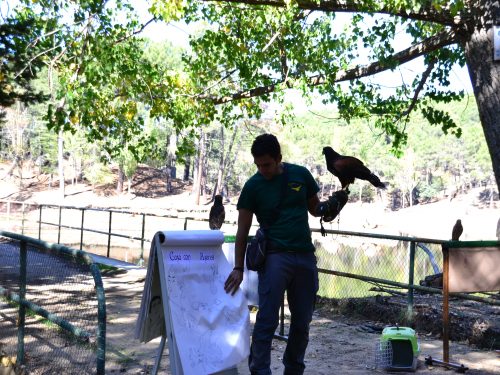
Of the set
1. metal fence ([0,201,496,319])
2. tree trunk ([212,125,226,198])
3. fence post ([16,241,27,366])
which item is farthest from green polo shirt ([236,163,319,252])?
tree trunk ([212,125,226,198])

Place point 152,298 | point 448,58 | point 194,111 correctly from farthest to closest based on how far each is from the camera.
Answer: point 194,111 < point 448,58 < point 152,298

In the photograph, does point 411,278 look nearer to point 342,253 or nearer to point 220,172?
point 342,253

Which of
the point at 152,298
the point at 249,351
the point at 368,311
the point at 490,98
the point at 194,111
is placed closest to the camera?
the point at 152,298

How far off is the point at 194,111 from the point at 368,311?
15.9ft

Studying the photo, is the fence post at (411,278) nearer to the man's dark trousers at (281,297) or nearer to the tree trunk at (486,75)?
the tree trunk at (486,75)

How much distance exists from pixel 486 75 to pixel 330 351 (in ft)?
10.1

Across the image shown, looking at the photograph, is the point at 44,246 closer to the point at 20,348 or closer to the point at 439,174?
the point at 20,348

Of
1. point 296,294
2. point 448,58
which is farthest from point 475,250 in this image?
point 448,58

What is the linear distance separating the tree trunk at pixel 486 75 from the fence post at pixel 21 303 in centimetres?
405

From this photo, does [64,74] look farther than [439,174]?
No

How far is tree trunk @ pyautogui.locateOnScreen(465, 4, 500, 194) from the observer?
18.9 ft

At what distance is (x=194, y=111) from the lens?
37.5 feet

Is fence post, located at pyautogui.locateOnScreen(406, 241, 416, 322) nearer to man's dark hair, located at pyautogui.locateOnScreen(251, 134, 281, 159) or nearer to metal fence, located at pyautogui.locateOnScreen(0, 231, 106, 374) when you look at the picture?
man's dark hair, located at pyautogui.locateOnScreen(251, 134, 281, 159)

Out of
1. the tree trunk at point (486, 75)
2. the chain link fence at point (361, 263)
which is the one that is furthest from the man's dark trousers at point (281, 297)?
the chain link fence at point (361, 263)
